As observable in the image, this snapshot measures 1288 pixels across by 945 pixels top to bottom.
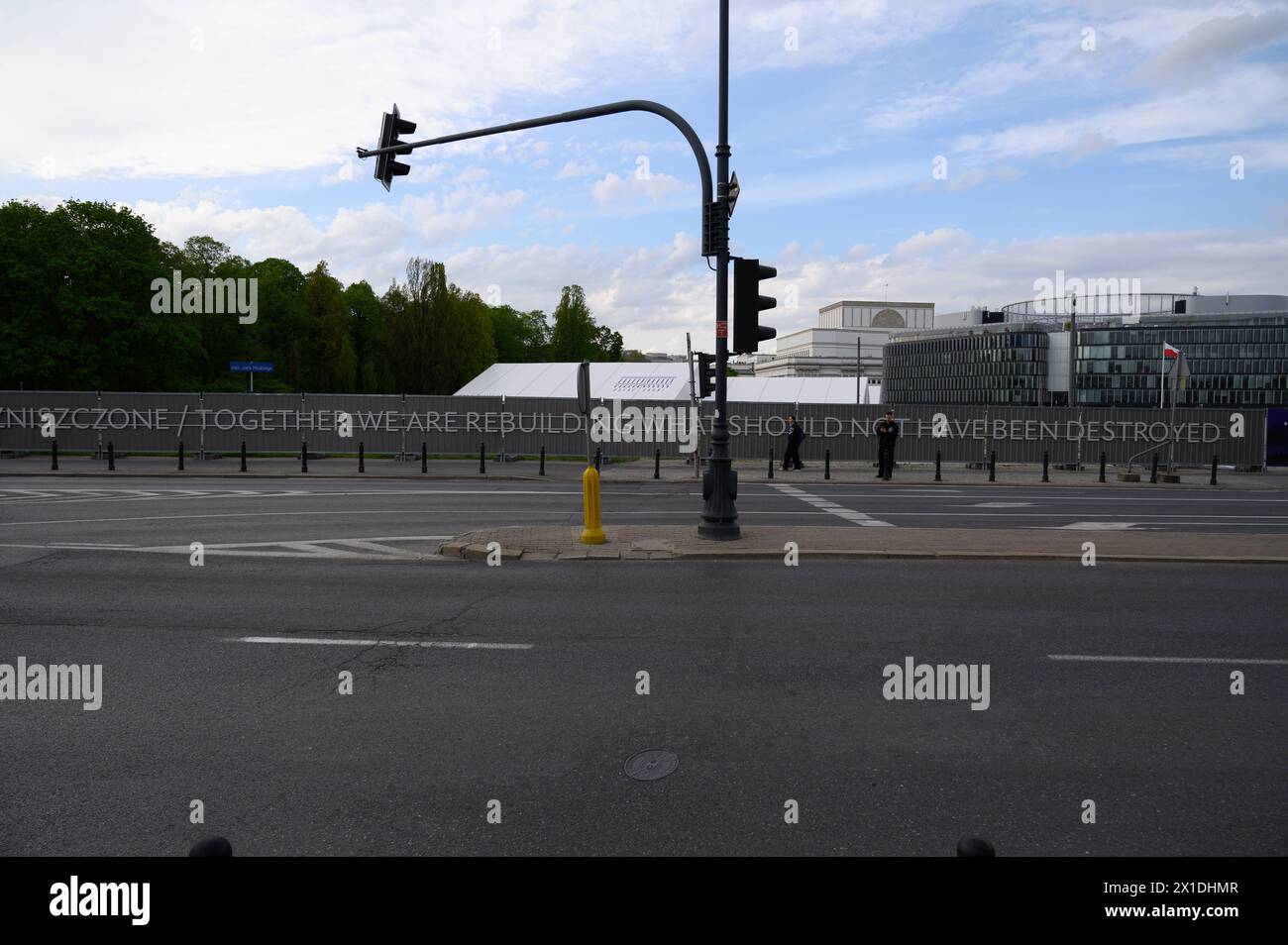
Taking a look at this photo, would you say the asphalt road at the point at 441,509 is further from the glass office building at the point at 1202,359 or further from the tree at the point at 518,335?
the glass office building at the point at 1202,359

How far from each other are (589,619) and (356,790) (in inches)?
157

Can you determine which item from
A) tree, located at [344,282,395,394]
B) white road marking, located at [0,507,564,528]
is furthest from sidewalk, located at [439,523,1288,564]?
tree, located at [344,282,395,394]

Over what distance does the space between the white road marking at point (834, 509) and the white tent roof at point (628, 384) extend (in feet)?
81.1

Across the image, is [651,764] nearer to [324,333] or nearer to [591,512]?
[591,512]

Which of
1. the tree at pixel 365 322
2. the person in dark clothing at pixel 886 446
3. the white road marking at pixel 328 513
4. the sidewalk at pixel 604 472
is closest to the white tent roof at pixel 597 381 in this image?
the sidewalk at pixel 604 472

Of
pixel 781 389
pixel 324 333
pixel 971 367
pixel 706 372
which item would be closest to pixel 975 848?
pixel 706 372

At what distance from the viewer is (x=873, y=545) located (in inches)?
502

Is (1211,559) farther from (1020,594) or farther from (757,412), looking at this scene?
(757,412)

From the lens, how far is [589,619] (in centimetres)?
846

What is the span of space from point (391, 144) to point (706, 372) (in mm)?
6518

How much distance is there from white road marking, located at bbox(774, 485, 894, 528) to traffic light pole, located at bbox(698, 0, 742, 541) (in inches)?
144

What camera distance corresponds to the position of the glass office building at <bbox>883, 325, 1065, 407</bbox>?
15088 cm

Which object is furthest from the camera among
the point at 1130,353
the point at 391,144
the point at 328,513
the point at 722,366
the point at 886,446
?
the point at 1130,353
